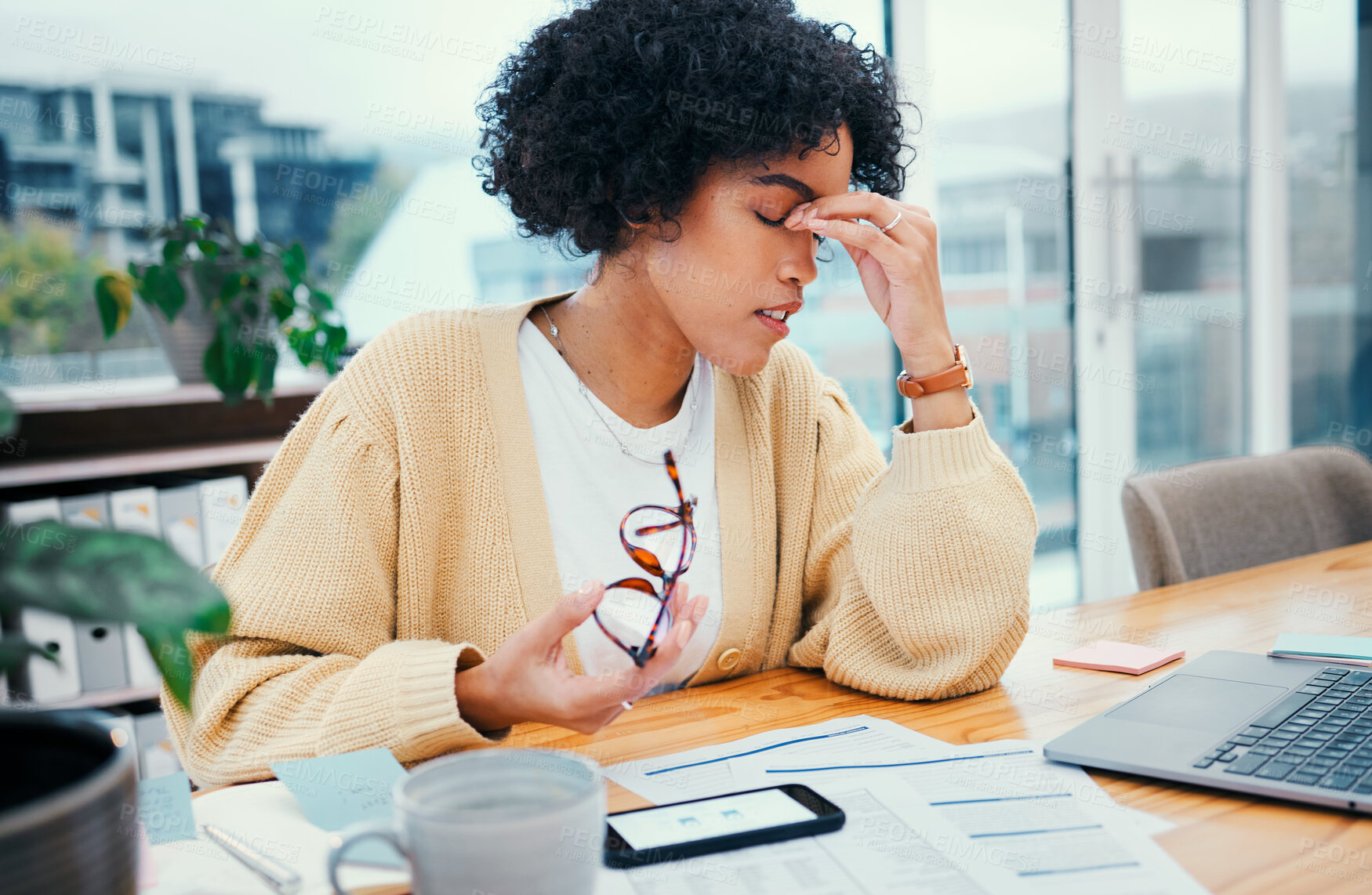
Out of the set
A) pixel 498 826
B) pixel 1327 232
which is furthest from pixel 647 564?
pixel 1327 232

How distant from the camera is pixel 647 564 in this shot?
1202 millimetres

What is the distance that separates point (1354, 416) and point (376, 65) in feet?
11.5

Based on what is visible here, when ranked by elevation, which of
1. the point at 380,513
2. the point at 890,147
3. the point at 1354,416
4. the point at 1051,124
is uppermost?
the point at 1051,124

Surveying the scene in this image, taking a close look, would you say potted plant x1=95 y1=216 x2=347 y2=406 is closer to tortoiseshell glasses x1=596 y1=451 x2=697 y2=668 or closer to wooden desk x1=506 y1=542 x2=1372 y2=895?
tortoiseshell glasses x1=596 y1=451 x2=697 y2=668

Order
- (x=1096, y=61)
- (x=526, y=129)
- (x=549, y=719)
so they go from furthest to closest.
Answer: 1. (x=1096, y=61)
2. (x=526, y=129)
3. (x=549, y=719)

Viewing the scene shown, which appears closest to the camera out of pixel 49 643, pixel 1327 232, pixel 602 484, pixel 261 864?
pixel 261 864

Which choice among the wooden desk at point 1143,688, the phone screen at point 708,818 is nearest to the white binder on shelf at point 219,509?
the wooden desk at point 1143,688

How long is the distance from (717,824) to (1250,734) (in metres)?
0.46

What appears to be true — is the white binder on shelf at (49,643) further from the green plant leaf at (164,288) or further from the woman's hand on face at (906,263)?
the woman's hand on face at (906,263)

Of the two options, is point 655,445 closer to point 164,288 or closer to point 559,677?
point 559,677

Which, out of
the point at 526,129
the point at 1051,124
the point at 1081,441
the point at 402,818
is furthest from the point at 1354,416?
the point at 402,818

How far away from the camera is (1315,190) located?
12.3 ft

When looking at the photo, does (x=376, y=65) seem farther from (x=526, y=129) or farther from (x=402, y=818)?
(x=402, y=818)

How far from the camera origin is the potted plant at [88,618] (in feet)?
1.27
